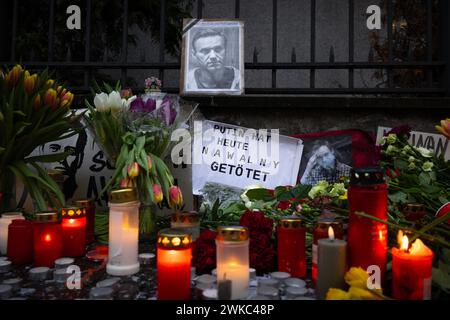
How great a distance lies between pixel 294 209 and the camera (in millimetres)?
1602

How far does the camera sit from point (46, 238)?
1212 millimetres

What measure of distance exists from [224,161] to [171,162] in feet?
1.87

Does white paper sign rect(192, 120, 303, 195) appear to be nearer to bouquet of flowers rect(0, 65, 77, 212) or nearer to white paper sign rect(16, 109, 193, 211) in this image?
white paper sign rect(16, 109, 193, 211)

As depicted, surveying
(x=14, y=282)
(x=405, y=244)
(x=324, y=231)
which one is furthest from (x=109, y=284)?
(x=405, y=244)

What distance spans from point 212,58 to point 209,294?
178 cm

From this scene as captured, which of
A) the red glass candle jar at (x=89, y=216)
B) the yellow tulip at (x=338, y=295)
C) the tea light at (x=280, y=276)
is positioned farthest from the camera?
the red glass candle jar at (x=89, y=216)

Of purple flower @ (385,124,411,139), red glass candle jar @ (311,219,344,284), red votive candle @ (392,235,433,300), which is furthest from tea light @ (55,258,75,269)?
purple flower @ (385,124,411,139)

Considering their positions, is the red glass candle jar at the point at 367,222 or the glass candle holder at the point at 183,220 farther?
the glass candle holder at the point at 183,220

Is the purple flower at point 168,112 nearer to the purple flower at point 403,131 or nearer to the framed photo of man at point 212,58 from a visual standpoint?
the framed photo of man at point 212,58

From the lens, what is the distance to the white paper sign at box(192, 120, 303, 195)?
235 cm

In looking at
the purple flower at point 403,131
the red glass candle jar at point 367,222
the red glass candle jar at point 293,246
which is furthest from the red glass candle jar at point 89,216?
the purple flower at point 403,131

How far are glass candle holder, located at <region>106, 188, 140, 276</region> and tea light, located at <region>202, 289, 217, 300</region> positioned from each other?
11.5 inches

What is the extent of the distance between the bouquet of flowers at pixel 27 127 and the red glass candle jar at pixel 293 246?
2.94 feet

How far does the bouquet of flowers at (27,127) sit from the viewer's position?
4.77 feet
